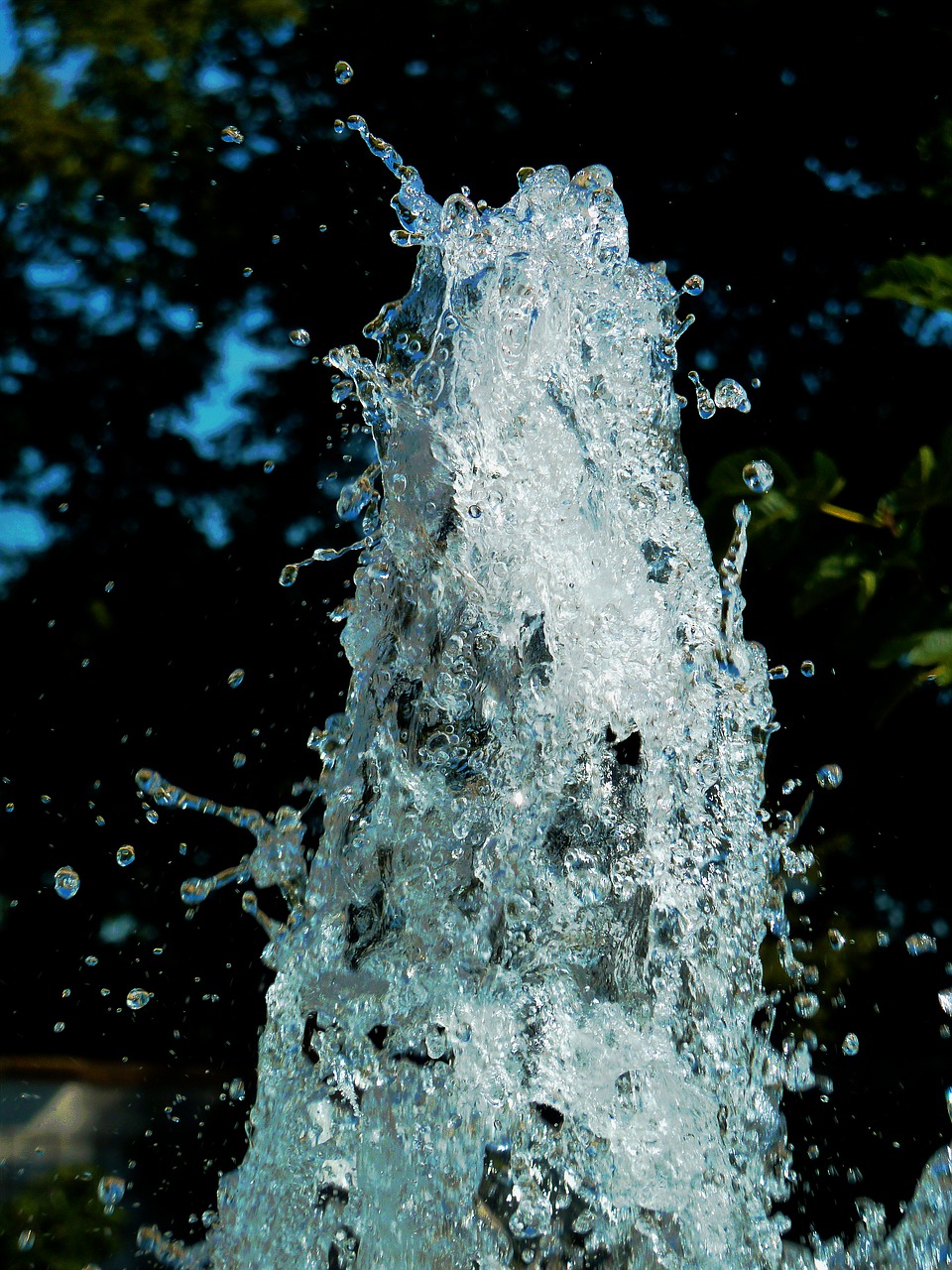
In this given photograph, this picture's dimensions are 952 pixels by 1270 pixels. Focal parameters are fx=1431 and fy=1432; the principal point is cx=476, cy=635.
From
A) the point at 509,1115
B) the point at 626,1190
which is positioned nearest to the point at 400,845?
the point at 509,1115

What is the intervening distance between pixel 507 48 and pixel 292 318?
45.7 inches

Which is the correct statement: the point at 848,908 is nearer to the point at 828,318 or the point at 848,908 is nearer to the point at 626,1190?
the point at 828,318

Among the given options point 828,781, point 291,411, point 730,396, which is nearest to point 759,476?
point 730,396

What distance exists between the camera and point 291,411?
4582 mm

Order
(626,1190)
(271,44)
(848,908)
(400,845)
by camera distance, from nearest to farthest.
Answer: (626,1190), (400,845), (848,908), (271,44)

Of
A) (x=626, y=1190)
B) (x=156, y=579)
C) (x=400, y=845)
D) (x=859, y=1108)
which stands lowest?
(x=859, y=1108)

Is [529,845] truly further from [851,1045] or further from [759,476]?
[851,1045]

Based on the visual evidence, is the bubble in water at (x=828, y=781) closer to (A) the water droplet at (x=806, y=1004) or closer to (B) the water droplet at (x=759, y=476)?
(A) the water droplet at (x=806, y=1004)

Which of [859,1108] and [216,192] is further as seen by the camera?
[216,192]

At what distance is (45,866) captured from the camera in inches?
178

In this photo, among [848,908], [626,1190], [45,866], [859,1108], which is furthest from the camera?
[45,866]

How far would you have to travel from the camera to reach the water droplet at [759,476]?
2203 millimetres

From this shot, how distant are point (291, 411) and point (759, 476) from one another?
2.63 m

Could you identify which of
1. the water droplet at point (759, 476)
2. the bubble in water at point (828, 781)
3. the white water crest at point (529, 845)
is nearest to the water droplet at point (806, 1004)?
the bubble in water at point (828, 781)
